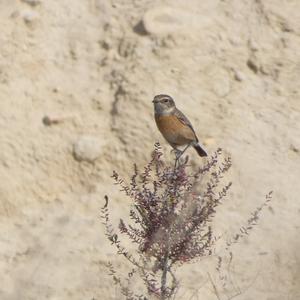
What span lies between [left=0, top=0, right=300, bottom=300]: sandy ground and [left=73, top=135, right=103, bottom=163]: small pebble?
0.01m

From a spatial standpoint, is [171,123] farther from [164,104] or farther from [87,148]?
[87,148]

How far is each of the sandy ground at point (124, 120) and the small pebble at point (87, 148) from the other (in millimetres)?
14

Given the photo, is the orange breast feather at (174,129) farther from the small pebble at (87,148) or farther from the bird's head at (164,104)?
the small pebble at (87,148)

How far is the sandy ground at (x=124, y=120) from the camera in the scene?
26.2 feet

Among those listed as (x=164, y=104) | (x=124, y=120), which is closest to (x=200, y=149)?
(x=164, y=104)

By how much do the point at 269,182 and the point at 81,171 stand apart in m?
2.09

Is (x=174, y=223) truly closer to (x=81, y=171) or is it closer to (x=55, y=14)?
(x=81, y=171)

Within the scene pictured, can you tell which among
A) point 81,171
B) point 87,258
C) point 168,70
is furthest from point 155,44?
point 87,258

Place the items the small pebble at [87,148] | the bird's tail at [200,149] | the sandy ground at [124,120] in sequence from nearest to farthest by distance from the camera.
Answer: the bird's tail at [200,149], the sandy ground at [124,120], the small pebble at [87,148]

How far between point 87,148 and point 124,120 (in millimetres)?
541

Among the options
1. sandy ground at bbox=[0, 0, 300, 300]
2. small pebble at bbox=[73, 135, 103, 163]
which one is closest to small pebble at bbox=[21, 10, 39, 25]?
sandy ground at bbox=[0, 0, 300, 300]

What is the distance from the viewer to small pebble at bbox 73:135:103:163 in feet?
28.8

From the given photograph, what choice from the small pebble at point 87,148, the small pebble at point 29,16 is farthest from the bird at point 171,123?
the small pebble at point 29,16

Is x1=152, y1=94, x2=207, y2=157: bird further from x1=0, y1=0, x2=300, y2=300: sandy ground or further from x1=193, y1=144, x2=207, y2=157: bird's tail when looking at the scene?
x1=0, y1=0, x2=300, y2=300: sandy ground
